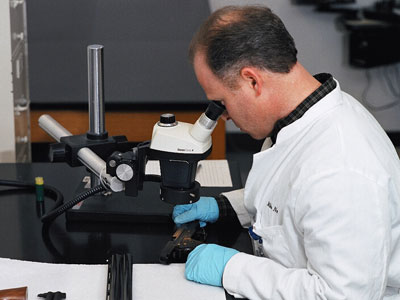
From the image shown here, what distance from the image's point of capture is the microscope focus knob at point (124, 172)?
1599 millimetres

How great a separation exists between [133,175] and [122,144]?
227 mm

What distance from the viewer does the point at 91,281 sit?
4.91 feet

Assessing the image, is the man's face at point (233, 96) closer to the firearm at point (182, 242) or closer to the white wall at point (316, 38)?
the firearm at point (182, 242)

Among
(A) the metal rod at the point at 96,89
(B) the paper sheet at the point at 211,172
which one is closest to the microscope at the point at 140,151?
(A) the metal rod at the point at 96,89

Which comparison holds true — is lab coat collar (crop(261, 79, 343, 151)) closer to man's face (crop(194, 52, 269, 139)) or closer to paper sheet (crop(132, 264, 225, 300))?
Result: man's face (crop(194, 52, 269, 139))

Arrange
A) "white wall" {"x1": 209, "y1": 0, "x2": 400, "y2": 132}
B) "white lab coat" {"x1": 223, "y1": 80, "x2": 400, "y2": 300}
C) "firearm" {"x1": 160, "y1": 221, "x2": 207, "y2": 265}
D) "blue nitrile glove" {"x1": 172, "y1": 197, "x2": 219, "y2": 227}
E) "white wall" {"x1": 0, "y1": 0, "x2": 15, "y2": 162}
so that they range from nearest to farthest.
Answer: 1. "white lab coat" {"x1": 223, "y1": 80, "x2": 400, "y2": 300}
2. "firearm" {"x1": 160, "y1": 221, "x2": 207, "y2": 265}
3. "blue nitrile glove" {"x1": 172, "y1": 197, "x2": 219, "y2": 227}
4. "white wall" {"x1": 0, "y1": 0, "x2": 15, "y2": 162}
5. "white wall" {"x1": 209, "y1": 0, "x2": 400, "y2": 132}

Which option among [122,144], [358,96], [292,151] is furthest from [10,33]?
[358,96]

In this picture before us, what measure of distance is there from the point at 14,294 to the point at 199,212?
0.55m

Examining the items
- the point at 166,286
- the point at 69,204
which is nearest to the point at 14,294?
the point at 166,286

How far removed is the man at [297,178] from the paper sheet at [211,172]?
45 cm

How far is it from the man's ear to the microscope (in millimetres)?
90

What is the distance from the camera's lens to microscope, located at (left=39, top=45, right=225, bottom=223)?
152 centimetres

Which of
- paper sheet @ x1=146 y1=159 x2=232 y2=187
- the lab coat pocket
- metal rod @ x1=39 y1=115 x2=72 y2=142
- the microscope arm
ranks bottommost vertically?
paper sheet @ x1=146 y1=159 x2=232 y2=187

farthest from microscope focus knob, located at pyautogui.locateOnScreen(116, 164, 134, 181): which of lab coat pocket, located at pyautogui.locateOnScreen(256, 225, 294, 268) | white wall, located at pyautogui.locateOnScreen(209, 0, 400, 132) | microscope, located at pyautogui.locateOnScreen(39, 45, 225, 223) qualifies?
white wall, located at pyautogui.locateOnScreen(209, 0, 400, 132)
